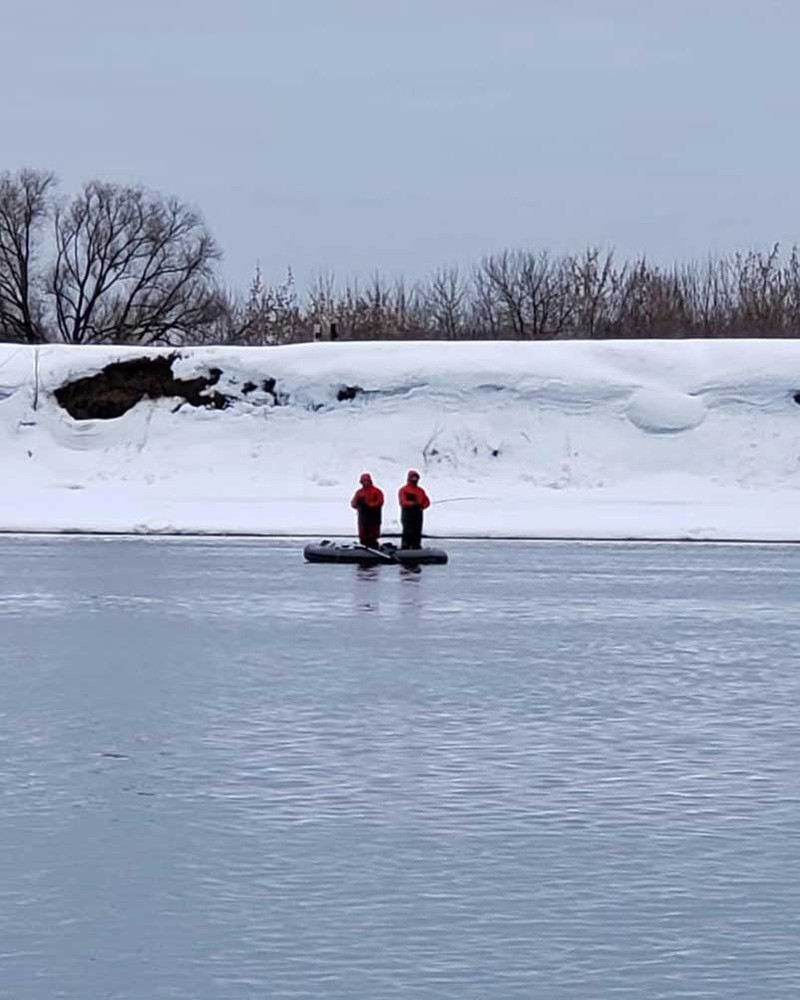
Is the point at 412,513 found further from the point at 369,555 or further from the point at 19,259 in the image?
the point at 19,259

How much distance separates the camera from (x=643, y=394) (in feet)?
158

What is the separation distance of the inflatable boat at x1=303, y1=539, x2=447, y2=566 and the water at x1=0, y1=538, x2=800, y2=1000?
25.5 feet

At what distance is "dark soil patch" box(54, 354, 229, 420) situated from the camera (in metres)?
50.4

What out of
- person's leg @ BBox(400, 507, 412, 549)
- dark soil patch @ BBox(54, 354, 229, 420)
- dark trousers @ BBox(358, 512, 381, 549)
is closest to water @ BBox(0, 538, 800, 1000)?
person's leg @ BBox(400, 507, 412, 549)

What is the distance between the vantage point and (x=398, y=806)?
1137 centimetres

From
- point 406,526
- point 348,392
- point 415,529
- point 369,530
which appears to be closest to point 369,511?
point 369,530

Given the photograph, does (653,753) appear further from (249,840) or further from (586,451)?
(586,451)

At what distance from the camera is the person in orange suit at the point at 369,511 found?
3113 cm

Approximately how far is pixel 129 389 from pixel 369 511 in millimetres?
21007

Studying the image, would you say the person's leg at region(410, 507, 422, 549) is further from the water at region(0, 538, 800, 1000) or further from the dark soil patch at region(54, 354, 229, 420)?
the dark soil patch at region(54, 354, 229, 420)

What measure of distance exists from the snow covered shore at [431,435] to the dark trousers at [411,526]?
8773 mm

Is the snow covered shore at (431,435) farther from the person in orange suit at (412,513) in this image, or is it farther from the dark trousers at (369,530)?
the person in orange suit at (412,513)

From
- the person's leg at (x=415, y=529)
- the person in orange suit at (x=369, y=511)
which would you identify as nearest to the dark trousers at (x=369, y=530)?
the person in orange suit at (x=369, y=511)

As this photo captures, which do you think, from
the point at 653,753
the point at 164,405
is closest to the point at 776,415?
the point at 164,405
